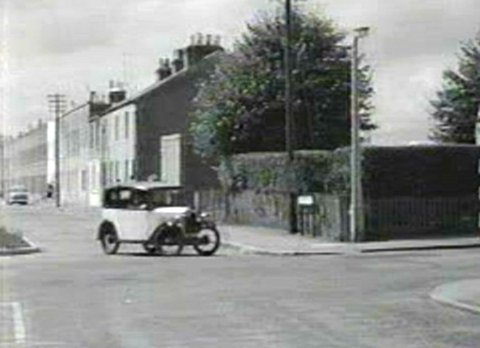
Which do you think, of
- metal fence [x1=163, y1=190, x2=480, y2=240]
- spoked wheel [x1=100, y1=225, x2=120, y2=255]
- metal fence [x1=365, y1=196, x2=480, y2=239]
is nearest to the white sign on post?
metal fence [x1=163, y1=190, x2=480, y2=240]

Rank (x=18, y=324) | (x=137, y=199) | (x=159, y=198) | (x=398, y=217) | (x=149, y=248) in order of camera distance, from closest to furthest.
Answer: (x=18, y=324), (x=149, y=248), (x=137, y=199), (x=159, y=198), (x=398, y=217)

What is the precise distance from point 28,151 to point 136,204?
117 meters

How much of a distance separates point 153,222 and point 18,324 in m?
16.4

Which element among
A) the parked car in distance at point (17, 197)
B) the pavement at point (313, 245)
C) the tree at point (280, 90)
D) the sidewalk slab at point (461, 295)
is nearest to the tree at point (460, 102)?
the tree at point (280, 90)

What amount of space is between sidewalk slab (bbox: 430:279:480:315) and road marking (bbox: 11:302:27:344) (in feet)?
19.7

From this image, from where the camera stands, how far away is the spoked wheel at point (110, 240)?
32938 mm

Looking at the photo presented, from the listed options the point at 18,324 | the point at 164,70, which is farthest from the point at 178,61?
the point at 18,324

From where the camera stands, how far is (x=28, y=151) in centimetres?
14688

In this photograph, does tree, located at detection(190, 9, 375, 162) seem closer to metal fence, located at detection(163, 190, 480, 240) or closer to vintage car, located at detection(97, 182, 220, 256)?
metal fence, located at detection(163, 190, 480, 240)

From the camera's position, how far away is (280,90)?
51531 mm

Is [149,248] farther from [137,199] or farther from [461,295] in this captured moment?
[461,295]

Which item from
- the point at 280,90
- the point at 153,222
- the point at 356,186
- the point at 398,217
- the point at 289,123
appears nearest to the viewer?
the point at 153,222

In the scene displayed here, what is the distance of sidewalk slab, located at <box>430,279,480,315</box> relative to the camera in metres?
17.5

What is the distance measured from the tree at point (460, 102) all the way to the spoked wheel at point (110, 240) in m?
26.3
